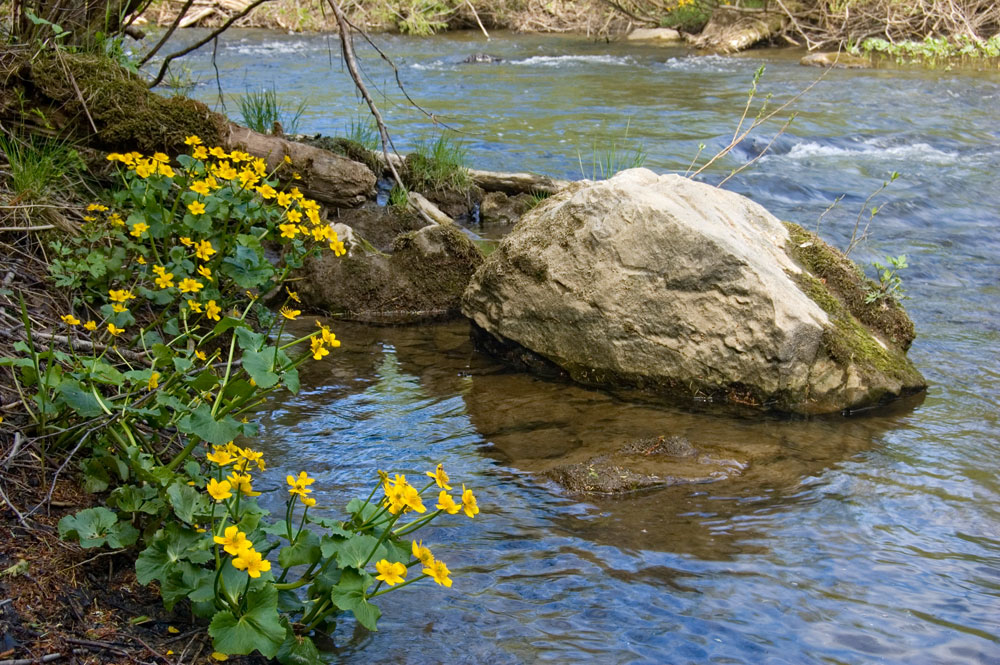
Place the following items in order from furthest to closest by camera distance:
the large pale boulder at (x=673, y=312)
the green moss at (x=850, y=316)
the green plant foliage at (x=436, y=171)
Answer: the green plant foliage at (x=436, y=171)
the green moss at (x=850, y=316)
the large pale boulder at (x=673, y=312)

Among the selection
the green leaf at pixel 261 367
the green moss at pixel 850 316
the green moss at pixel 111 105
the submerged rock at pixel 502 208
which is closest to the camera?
the green leaf at pixel 261 367

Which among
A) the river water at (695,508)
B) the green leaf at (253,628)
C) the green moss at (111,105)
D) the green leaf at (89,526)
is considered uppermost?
the green moss at (111,105)

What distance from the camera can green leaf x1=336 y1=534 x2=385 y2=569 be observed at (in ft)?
7.38

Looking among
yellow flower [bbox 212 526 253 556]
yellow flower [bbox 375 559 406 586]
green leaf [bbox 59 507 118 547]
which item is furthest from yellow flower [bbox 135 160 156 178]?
yellow flower [bbox 375 559 406 586]

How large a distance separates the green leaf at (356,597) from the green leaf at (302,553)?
0.39ft

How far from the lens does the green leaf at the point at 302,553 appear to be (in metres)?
2.38

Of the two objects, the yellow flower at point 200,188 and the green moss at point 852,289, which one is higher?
the yellow flower at point 200,188

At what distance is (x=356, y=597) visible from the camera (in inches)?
88.6

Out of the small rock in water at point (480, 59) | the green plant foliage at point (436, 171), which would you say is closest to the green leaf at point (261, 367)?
the green plant foliage at point (436, 171)

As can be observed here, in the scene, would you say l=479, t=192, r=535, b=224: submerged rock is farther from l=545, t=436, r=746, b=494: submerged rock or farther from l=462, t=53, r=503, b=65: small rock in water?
l=462, t=53, r=503, b=65: small rock in water

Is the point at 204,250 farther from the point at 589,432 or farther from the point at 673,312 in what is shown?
the point at 673,312

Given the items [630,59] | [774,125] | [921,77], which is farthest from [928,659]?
[630,59]

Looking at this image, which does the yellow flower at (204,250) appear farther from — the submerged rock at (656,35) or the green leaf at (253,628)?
the submerged rock at (656,35)

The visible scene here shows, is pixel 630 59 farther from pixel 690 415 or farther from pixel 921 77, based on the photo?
pixel 690 415
